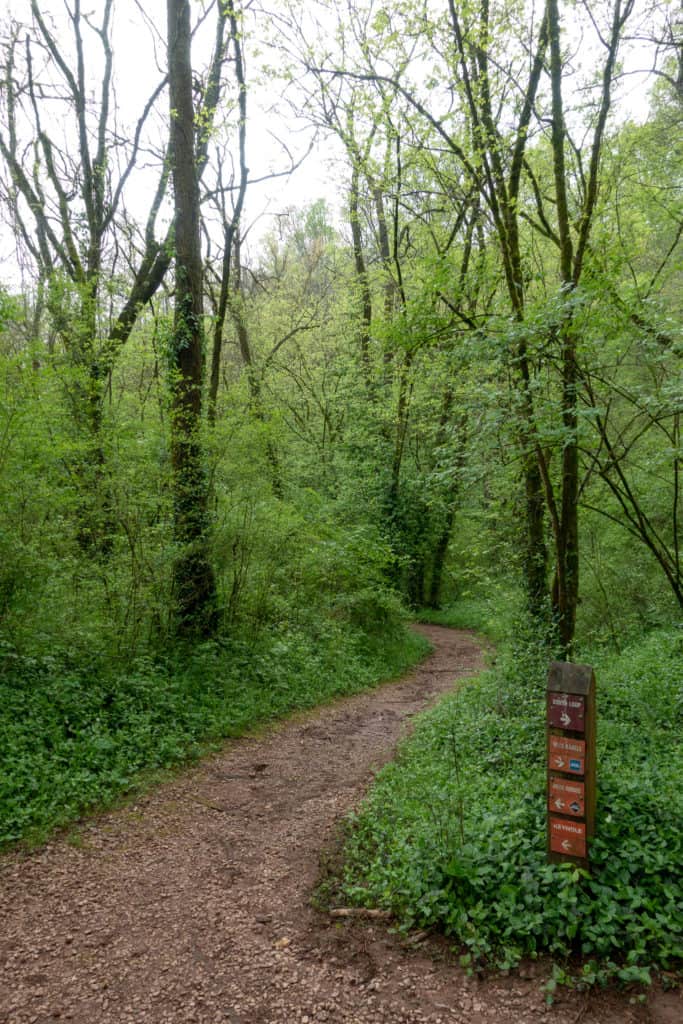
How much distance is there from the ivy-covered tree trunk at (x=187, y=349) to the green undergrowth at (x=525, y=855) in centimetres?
355

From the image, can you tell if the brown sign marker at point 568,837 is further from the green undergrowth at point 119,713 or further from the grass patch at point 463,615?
the grass patch at point 463,615

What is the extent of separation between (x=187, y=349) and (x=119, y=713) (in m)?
5.05

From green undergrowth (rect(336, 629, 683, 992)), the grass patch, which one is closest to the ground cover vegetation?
green undergrowth (rect(336, 629, 683, 992))

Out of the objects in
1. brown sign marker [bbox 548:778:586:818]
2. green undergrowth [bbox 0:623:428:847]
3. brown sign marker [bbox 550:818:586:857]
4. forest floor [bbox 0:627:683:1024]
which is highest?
brown sign marker [bbox 548:778:586:818]

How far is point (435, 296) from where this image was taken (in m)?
7.47

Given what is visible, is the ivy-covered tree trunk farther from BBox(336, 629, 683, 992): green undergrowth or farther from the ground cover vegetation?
BBox(336, 629, 683, 992): green undergrowth

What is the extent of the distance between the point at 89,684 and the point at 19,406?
3.01 meters

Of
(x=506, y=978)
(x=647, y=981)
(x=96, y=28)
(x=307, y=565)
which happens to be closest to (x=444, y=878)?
(x=506, y=978)

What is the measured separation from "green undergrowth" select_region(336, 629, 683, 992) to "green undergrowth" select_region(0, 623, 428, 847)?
2.11 metres

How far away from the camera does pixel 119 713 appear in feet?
20.3

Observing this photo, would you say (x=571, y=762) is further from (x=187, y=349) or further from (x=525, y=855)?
(x=187, y=349)

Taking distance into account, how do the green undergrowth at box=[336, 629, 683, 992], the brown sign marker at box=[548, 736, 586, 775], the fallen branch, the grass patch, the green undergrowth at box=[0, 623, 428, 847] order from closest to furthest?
the green undergrowth at box=[336, 629, 683, 992]
the brown sign marker at box=[548, 736, 586, 775]
the fallen branch
the green undergrowth at box=[0, 623, 428, 847]
the grass patch

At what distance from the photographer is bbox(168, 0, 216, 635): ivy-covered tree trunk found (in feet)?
26.5

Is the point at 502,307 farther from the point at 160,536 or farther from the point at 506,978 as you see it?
the point at 506,978
